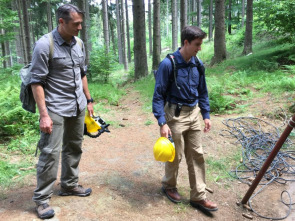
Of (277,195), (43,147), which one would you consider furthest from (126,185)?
(277,195)

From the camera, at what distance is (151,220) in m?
3.06

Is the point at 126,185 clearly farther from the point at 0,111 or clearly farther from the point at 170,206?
the point at 0,111

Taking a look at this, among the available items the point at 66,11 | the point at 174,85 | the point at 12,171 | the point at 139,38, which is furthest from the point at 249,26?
the point at 12,171

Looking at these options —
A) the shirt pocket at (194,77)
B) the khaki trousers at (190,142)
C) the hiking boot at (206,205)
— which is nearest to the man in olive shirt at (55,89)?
the khaki trousers at (190,142)

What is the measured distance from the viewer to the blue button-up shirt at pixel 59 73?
2617mm

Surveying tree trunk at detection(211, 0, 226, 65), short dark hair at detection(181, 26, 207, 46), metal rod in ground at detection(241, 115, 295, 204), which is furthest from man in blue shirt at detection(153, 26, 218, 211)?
tree trunk at detection(211, 0, 226, 65)

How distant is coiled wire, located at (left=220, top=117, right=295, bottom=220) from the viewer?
4355 millimetres

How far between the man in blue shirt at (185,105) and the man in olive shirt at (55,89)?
1.04 m

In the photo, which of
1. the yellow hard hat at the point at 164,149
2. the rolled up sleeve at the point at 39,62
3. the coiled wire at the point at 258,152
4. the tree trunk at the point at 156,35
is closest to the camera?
the rolled up sleeve at the point at 39,62

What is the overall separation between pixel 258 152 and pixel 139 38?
9.22m

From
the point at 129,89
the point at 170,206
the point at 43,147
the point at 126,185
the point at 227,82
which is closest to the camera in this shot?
the point at 43,147

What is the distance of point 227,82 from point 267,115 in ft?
9.01

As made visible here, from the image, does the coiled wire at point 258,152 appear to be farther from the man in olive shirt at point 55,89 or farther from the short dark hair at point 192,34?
the man in olive shirt at point 55,89

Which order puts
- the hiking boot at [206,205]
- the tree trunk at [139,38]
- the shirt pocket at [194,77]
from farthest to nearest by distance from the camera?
the tree trunk at [139,38]
the hiking boot at [206,205]
the shirt pocket at [194,77]
